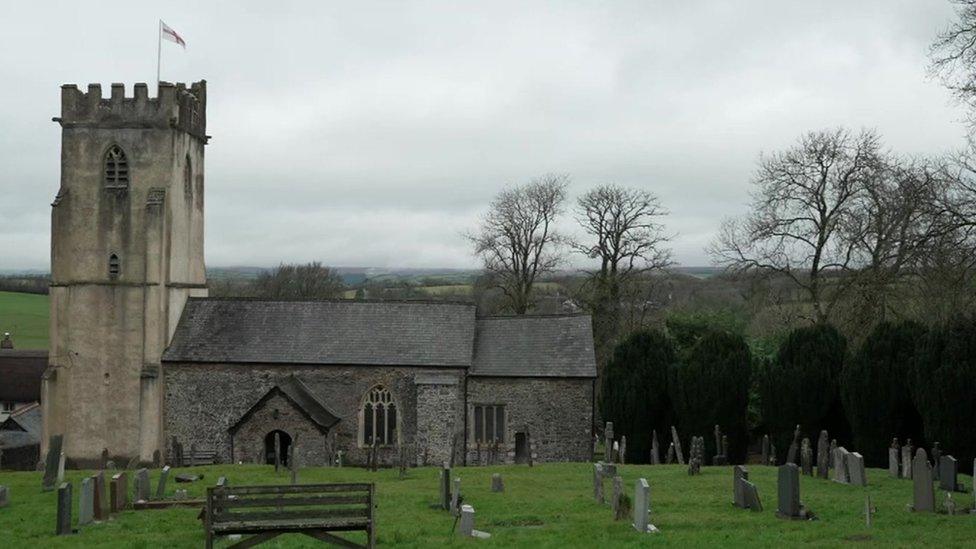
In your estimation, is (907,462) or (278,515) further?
(907,462)

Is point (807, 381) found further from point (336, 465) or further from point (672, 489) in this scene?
point (336, 465)

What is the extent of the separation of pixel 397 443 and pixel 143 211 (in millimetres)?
11949

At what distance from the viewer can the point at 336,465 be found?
3669cm

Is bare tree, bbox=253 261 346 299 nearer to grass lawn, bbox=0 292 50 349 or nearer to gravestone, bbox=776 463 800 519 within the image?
grass lawn, bbox=0 292 50 349

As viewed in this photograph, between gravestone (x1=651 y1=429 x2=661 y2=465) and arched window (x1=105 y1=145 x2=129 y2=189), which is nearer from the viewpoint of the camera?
gravestone (x1=651 y1=429 x2=661 y2=465)

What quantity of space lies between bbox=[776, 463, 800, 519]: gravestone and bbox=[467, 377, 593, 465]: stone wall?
1785 cm

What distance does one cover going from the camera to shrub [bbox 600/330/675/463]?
37531 millimetres

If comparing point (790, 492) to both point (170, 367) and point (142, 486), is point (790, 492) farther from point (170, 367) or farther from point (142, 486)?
point (170, 367)

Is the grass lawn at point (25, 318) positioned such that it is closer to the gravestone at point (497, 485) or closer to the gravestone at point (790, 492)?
the gravestone at point (497, 485)

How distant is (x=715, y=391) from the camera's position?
3553 centimetres

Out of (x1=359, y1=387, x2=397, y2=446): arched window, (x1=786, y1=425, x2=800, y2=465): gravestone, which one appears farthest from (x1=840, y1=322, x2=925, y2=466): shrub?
(x1=359, y1=387, x2=397, y2=446): arched window

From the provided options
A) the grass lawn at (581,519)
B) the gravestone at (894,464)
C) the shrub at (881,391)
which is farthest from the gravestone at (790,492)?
the shrub at (881,391)

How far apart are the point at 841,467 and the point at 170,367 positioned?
75.8 feet

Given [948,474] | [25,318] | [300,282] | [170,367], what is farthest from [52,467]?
[25,318]
